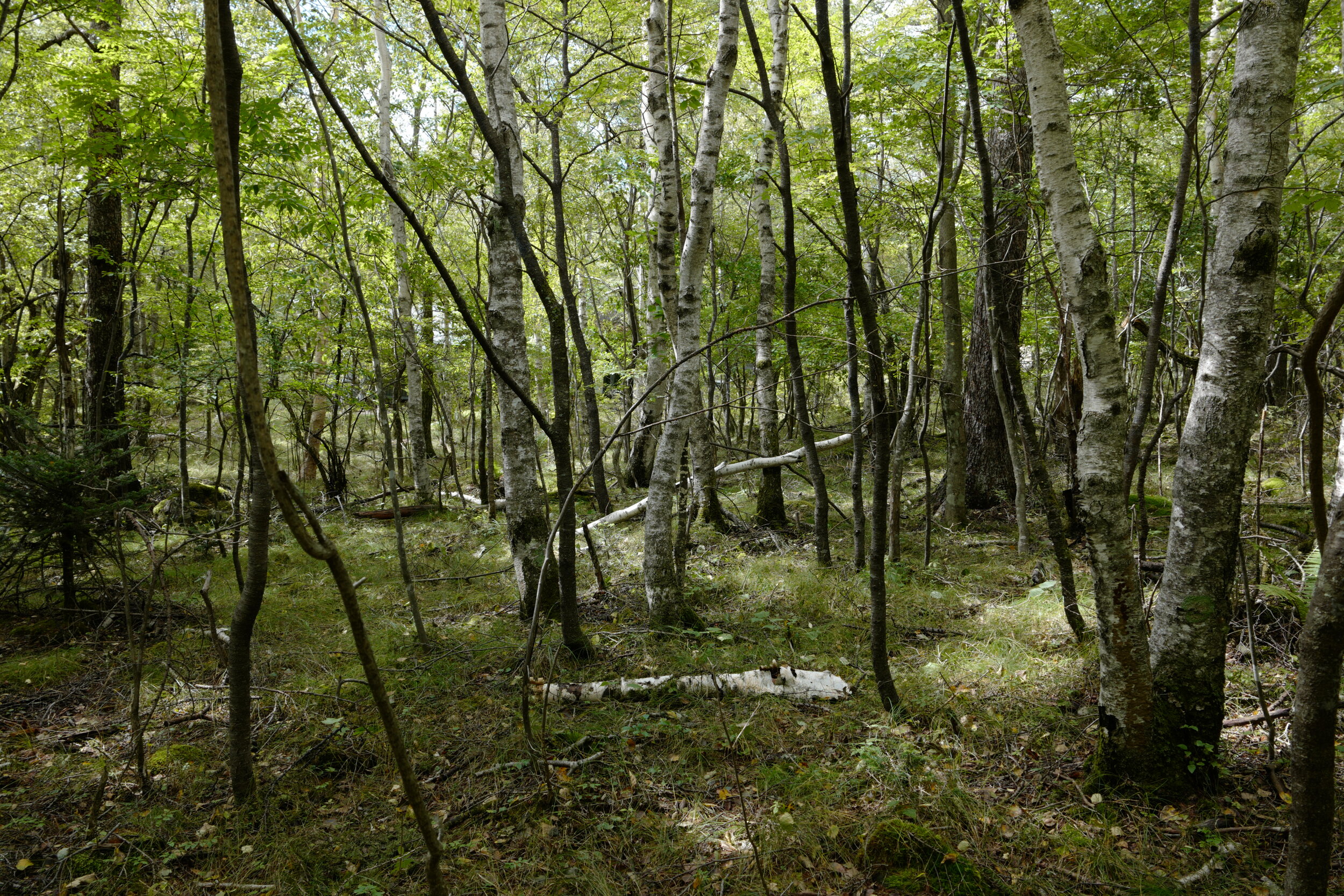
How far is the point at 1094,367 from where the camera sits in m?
2.62

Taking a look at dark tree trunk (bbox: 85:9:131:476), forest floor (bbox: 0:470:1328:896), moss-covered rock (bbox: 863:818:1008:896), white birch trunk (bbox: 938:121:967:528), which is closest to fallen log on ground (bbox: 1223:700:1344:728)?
forest floor (bbox: 0:470:1328:896)

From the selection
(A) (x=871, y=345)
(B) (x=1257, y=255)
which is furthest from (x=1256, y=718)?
(A) (x=871, y=345)

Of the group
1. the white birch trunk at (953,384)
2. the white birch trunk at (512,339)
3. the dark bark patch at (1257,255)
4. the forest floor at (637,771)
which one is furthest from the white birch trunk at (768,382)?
the dark bark patch at (1257,255)

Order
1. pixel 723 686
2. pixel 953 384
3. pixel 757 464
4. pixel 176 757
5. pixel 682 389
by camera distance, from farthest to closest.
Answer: pixel 953 384 < pixel 757 464 < pixel 682 389 < pixel 723 686 < pixel 176 757

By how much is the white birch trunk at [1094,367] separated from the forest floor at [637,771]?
0.68m

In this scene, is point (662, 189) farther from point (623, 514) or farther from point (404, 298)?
point (404, 298)

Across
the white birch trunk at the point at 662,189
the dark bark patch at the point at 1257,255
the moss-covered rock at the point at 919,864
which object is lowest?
the moss-covered rock at the point at 919,864

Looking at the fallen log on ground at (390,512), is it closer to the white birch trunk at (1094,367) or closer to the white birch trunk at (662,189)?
the white birch trunk at (662,189)

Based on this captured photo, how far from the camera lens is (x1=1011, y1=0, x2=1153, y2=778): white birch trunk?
8.50 feet

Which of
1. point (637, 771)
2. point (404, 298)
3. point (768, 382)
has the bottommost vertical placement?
point (637, 771)

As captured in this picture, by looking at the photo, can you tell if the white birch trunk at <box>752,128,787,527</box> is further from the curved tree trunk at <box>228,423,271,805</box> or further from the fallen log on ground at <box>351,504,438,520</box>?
the fallen log on ground at <box>351,504,438,520</box>

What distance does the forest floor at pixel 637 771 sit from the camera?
8.45 feet

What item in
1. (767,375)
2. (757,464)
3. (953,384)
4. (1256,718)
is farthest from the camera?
(767,375)

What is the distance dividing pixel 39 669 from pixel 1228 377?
7.33 m
